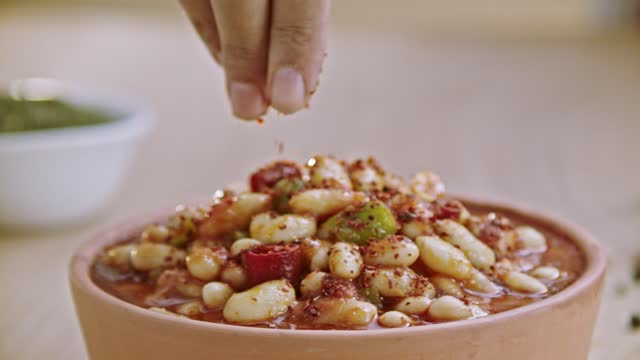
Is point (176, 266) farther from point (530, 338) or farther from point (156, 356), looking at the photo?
point (530, 338)

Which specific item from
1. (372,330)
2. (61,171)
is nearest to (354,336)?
(372,330)

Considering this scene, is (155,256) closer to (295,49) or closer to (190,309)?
(190,309)

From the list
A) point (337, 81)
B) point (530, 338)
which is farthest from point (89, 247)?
point (337, 81)

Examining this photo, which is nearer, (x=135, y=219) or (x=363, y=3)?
(x=135, y=219)

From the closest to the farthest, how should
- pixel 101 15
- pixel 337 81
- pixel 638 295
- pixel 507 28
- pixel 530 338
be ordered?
pixel 530 338 → pixel 638 295 → pixel 337 81 → pixel 507 28 → pixel 101 15

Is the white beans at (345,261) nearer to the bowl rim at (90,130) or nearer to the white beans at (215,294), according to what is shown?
the white beans at (215,294)

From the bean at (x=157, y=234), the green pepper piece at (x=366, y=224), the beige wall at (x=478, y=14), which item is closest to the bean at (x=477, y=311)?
the green pepper piece at (x=366, y=224)

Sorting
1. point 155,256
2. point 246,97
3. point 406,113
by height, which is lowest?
point 406,113

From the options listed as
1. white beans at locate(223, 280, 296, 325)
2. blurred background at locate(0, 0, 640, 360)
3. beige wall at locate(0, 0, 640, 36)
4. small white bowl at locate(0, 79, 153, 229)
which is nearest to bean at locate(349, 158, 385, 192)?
white beans at locate(223, 280, 296, 325)
